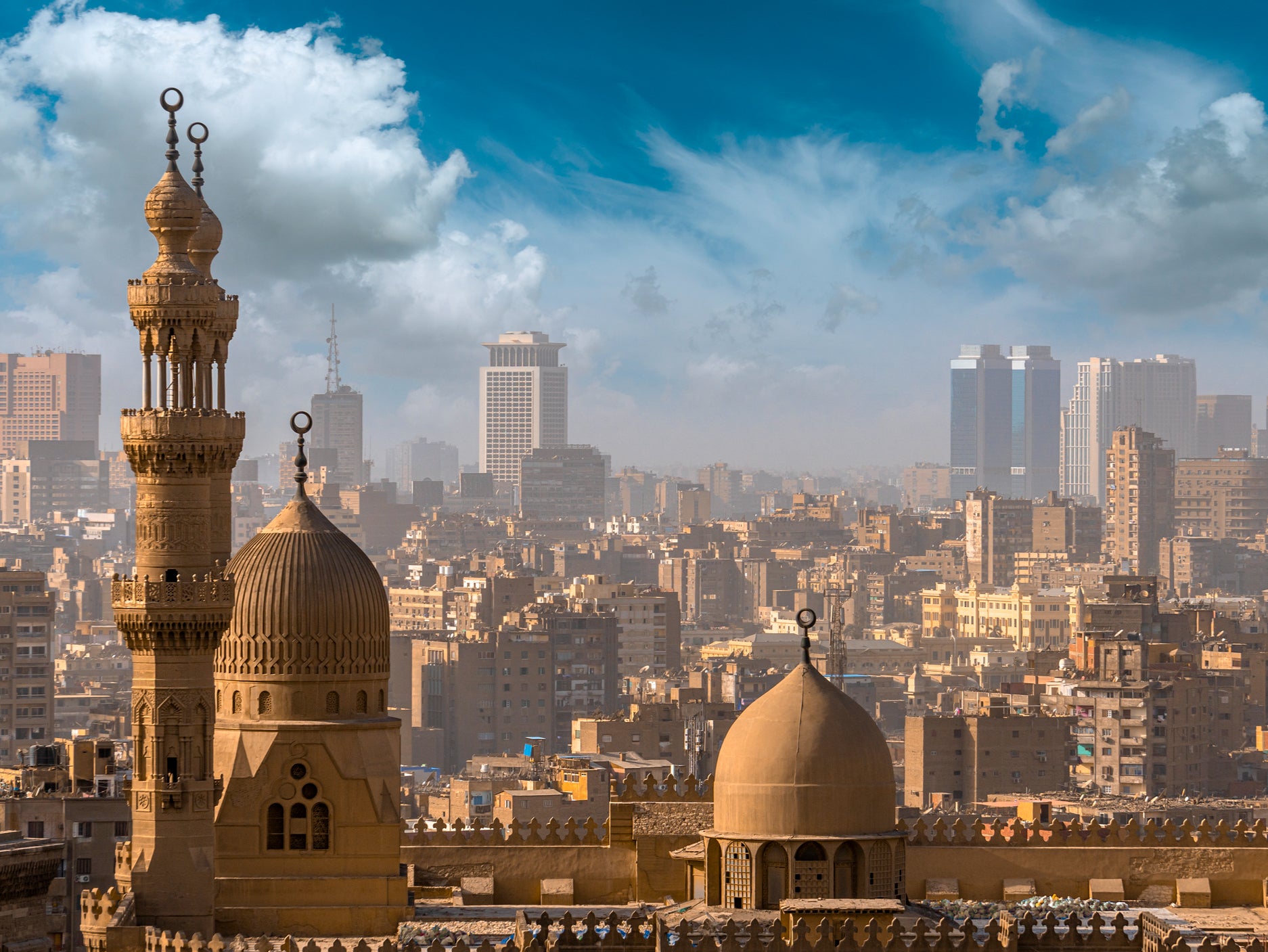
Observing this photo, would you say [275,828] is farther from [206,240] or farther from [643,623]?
[643,623]

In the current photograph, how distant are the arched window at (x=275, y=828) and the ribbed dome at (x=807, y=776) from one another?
5243 mm

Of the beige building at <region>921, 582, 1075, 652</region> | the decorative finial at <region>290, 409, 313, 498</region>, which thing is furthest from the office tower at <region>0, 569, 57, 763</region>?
the beige building at <region>921, 582, 1075, 652</region>

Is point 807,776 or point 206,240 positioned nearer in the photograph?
point 807,776

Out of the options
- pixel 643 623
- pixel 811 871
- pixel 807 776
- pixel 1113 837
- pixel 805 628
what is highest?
pixel 805 628

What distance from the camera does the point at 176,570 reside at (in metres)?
31.4

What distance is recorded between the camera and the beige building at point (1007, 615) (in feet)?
553

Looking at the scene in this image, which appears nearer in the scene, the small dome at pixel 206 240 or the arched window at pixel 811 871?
the arched window at pixel 811 871

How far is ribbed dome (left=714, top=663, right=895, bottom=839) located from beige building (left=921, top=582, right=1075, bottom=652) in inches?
5093

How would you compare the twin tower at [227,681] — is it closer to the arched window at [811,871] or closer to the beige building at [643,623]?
the arched window at [811,871]

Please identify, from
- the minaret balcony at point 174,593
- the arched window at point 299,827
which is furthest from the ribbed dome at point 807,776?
the minaret balcony at point 174,593

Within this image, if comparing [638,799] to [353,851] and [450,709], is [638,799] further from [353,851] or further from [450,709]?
[450,709]

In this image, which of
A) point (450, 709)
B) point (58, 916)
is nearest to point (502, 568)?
point (450, 709)

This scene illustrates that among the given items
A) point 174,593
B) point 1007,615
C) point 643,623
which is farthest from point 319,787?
point 1007,615

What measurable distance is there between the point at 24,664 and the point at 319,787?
66.2 m
